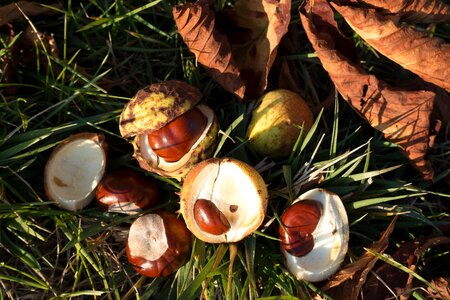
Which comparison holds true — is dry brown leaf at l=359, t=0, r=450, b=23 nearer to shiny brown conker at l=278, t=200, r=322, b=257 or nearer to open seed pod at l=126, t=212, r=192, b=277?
shiny brown conker at l=278, t=200, r=322, b=257

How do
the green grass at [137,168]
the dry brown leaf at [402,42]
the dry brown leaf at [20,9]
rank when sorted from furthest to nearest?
the dry brown leaf at [20,9]
the green grass at [137,168]
the dry brown leaf at [402,42]

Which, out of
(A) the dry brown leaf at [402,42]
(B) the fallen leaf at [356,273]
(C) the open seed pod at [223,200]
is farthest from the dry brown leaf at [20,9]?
(B) the fallen leaf at [356,273]

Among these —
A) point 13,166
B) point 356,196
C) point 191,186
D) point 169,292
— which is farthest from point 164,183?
point 356,196

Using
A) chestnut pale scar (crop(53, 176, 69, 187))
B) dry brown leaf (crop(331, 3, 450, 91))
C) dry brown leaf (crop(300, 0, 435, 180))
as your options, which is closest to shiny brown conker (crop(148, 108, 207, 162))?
chestnut pale scar (crop(53, 176, 69, 187))

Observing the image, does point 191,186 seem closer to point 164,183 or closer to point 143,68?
point 164,183

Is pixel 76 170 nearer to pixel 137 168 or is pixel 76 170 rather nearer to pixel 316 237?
pixel 137 168

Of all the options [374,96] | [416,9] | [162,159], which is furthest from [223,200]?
[416,9]

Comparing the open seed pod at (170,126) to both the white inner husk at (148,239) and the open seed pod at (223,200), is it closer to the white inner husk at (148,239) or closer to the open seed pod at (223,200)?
the open seed pod at (223,200)
